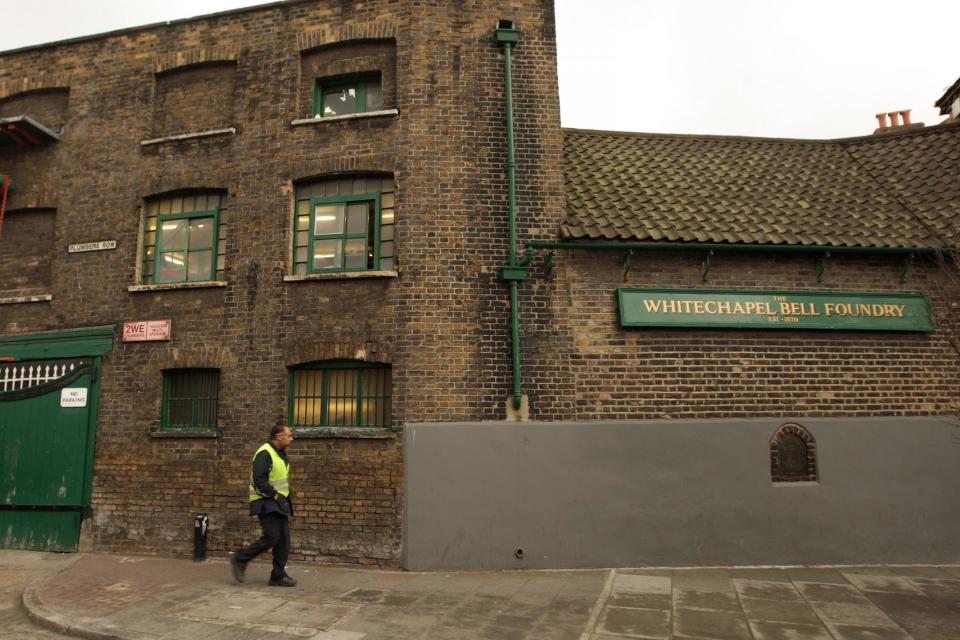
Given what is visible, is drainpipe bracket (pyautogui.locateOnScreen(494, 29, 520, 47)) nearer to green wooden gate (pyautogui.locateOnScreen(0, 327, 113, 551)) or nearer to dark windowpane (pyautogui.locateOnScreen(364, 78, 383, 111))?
dark windowpane (pyautogui.locateOnScreen(364, 78, 383, 111))

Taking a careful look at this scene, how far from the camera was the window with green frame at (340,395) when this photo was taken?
858 cm

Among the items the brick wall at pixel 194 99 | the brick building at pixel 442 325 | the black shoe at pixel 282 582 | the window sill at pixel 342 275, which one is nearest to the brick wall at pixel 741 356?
the brick building at pixel 442 325

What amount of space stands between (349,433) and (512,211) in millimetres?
3910

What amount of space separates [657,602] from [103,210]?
400 inches

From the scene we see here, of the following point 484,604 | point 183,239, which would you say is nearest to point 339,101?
point 183,239

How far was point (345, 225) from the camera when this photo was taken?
363 inches

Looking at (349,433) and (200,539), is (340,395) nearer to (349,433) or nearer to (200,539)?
(349,433)

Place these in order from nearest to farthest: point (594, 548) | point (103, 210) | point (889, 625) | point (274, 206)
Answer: point (889, 625) < point (594, 548) < point (274, 206) < point (103, 210)

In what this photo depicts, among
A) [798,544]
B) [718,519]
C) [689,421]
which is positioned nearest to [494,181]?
[689,421]

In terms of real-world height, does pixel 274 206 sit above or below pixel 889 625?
above

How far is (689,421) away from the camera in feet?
27.1

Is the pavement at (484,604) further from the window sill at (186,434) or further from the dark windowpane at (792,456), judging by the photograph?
the window sill at (186,434)

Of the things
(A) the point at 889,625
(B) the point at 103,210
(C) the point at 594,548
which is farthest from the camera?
(B) the point at 103,210

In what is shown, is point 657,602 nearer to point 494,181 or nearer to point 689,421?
point 689,421
